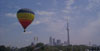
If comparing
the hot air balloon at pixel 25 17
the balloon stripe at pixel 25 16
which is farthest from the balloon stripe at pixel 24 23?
the balloon stripe at pixel 25 16

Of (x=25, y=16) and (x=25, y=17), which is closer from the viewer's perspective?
(x=25, y=16)

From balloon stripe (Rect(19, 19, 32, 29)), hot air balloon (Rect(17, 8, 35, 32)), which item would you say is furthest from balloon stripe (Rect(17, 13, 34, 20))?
balloon stripe (Rect(19, 19, 32, 29))

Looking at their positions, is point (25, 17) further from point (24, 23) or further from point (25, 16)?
point (24, 23)

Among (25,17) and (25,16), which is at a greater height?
(25,16)

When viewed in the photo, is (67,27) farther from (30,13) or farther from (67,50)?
(30,13)

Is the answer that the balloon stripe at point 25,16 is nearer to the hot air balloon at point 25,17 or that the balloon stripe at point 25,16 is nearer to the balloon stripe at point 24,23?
the hot air balloon at point 25,17

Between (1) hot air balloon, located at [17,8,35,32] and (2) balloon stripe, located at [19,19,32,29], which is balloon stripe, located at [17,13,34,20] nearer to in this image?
(1) hot air balloon, located at [17,8,35,32]

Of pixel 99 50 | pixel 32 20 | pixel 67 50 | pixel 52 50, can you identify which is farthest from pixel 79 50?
pixel 32 20

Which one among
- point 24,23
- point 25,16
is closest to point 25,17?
point 25,16

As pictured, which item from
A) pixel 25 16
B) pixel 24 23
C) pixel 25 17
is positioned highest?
pixel 25 16
